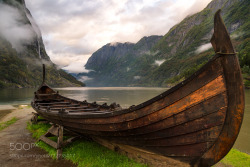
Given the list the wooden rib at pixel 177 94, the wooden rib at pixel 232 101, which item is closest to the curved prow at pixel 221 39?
the wooden rib at pixel 232 101

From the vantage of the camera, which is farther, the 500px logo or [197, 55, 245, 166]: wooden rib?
the 500px logo

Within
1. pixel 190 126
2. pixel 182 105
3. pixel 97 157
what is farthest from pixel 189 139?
pixel 97 157

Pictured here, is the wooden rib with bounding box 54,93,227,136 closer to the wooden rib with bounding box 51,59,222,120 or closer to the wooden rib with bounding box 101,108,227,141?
the wooden rib with bounding box 101,108,227,141

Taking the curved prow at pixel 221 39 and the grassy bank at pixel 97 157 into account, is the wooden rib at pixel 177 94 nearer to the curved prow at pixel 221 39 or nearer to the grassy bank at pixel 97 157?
the curved prow at pixel 221 39

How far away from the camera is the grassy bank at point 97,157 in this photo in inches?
216

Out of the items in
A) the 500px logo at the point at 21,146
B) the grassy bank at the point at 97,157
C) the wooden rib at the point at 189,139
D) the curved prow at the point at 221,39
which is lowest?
the grassy bank at the point at 97,157

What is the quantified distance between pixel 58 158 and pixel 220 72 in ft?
21.4

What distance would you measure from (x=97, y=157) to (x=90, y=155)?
1.35 feet

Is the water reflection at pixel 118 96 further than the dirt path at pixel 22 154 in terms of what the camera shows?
Yes

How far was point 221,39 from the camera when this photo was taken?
3.22 m

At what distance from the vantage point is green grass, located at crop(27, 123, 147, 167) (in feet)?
17.9

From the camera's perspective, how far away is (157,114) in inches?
161

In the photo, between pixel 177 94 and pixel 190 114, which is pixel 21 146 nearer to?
pixel 177 94

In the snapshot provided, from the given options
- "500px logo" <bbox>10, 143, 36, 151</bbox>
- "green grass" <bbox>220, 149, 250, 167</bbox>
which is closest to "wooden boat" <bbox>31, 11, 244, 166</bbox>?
"green grass" <bbox>220, 149, 250, 167</bbox>
